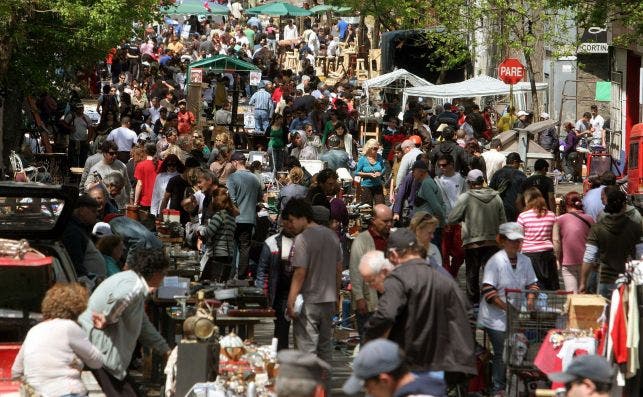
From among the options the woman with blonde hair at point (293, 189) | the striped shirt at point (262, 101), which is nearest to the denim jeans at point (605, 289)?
the woman with blonde hair at point (293, 189)

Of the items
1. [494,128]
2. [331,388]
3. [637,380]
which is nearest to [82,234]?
[331,388]

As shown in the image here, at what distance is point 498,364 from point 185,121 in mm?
22617

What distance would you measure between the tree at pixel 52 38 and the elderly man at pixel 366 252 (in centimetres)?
1054

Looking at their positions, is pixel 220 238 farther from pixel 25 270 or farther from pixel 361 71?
pixel 361 71

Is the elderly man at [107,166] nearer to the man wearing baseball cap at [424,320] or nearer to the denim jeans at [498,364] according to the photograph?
the denim jeans at [498,364]

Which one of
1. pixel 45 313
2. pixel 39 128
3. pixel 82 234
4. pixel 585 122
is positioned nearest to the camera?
pixel 45 313

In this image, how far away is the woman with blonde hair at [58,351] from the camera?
10219 mm

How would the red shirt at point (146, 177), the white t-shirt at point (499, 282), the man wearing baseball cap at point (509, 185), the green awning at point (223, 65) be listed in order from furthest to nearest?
the green awning at point (223, 65) → the red shirt at point (146, 177) → the man wearing baseball cap at point (509, 185) → the white t-shirt at point (499, 282)

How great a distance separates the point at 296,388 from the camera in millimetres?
8000

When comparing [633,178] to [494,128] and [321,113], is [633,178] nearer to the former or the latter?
[321,113]

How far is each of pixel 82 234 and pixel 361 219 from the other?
8906 millimetres

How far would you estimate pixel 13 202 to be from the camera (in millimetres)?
14039

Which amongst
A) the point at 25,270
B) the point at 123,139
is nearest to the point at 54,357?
the point at 25,270

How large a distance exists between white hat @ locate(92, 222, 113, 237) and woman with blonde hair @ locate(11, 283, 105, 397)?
492cm
